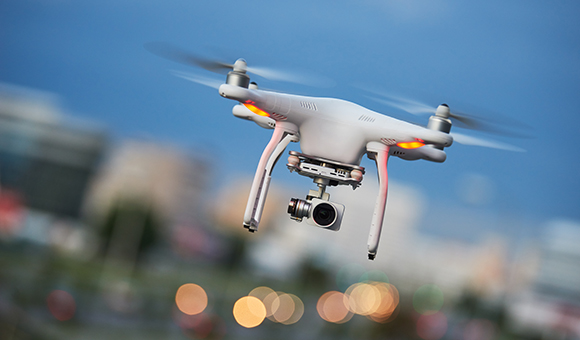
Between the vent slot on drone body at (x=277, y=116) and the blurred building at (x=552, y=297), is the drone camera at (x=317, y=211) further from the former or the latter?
the blurred building at (x=552, y=297)

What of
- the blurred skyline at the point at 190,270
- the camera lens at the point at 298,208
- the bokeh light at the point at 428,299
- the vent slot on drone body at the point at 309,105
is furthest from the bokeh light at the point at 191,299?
the vent slot on drone body at the point at 309,105

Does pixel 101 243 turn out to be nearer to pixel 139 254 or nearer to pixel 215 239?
pixel 139 254

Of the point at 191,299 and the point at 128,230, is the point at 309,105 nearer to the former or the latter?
the point at 191,299

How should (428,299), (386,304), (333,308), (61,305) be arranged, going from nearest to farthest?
(61,305), (386,304), (428,299), (333,308)

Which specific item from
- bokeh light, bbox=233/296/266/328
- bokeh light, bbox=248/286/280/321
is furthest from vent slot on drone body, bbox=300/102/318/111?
bokeh light, bbox=248/286/280/321

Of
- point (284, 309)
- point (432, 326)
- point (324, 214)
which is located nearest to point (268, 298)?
point (284, 309)
